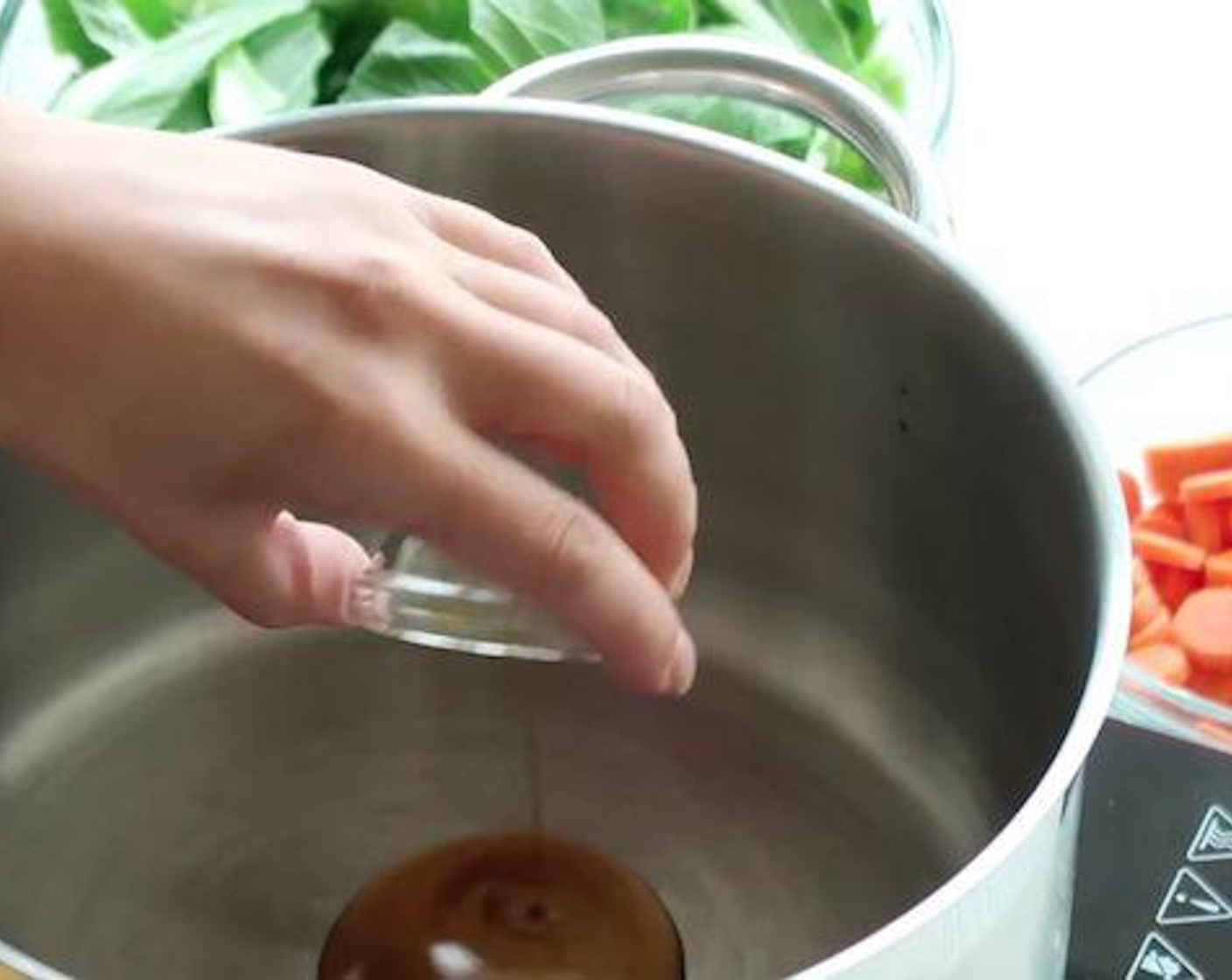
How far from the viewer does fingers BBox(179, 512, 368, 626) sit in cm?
44

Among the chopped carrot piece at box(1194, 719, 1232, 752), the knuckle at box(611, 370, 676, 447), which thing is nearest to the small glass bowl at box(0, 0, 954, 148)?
the chopped carrot piece at box(1194, 719, 1232, 752)

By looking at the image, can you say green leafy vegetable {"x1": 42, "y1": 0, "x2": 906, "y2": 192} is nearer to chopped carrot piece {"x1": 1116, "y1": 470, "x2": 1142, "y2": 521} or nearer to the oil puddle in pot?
chopped carrot piece {"x1": 1116, "y1": 470, "x2": 1142, "y2": 521}

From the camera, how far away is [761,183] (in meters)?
0.58

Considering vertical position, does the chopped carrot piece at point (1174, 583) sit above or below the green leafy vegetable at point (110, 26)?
below

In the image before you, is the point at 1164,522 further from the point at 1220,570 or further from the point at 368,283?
the point at 368,283

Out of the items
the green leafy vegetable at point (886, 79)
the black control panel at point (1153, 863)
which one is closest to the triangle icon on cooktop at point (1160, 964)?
the black control panel at point (1153, 863)

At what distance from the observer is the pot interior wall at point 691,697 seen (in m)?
0.59

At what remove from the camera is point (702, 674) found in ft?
2.27

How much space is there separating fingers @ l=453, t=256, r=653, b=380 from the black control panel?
19cm

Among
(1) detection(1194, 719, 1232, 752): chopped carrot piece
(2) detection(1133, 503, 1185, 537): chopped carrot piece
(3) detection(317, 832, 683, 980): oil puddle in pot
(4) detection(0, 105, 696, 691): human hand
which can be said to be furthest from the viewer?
(2) detection(1133, 503, 1185, 537): chopped carrot piece

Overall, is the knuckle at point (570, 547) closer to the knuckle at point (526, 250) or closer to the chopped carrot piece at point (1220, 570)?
the knuckle at point (526, 250)

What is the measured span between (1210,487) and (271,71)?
346 millimetres

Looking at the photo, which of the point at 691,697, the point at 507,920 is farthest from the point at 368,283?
the point at 691,697

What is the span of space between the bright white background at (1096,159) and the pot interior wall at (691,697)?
0.17 metres
